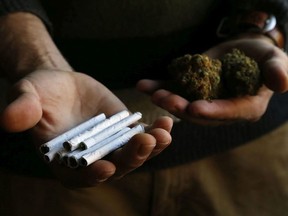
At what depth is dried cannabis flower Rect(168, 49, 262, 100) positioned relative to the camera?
80cm

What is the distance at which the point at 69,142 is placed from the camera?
69cm

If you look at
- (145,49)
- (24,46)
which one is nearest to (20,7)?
(24,46)

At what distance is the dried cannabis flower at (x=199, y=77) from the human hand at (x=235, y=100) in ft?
0.05

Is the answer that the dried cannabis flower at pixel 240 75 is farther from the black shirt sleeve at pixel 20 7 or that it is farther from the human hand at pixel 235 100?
the black shirt sleeve at pixel 20 7

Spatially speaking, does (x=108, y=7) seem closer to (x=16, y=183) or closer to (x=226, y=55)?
(x=226, y=55)

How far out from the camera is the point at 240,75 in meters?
0.82

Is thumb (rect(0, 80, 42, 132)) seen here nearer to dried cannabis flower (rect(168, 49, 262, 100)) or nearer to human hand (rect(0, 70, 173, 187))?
human hand (rect(0, 70, 173, 187))

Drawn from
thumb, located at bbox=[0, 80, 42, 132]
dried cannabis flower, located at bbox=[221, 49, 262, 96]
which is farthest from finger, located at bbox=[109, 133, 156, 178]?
dried cannabis flower, located at bbox=[221, 49, 262, 96]

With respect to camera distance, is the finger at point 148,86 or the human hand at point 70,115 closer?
the human hand at point 70,115

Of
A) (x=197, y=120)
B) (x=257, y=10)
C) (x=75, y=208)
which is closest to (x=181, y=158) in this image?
(x=197, y=120)

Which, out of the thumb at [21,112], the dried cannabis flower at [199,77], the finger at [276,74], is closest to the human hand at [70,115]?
the thumb at [21,112]

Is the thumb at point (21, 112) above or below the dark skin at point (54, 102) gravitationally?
above

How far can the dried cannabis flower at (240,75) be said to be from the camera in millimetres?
820

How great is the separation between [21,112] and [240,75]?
337 millimetres
